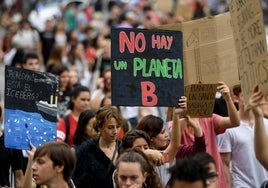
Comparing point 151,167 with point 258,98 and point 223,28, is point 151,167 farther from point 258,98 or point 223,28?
point 223,28

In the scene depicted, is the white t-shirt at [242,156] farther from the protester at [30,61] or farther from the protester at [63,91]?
the protester at [30,61]

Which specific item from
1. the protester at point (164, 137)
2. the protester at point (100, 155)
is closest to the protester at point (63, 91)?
the protester at point (100, 155)

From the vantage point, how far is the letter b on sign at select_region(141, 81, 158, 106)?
10.9m

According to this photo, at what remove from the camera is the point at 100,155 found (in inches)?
444

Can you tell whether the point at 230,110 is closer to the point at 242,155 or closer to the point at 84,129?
the point at 242,155

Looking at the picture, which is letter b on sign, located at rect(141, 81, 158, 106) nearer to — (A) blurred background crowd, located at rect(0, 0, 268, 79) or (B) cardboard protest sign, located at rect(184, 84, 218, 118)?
(B) cardboard protest sign, located at rect(184, 84, 218, 118)

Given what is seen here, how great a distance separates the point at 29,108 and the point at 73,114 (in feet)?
10.8

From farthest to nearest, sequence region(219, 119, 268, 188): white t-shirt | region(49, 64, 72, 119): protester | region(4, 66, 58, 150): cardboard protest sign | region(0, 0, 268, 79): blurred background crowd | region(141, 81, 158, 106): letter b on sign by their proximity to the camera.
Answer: region(0, 0, 268, 79): blurred background crowd
region(49, 64, 72, 119): protester
region(219, 119, 268, 188): white t-shirt
region(141, 81, 158, 106): letter b on sign
region(4, 66, 58, 150): cardboard protest sign

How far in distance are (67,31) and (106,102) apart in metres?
13.9

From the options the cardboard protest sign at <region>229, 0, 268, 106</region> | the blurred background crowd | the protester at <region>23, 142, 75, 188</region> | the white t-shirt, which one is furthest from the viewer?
the blurred background crowd

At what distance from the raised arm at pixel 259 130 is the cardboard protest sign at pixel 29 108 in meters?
1.93

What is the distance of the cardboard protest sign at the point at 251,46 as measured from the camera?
9.77 metres

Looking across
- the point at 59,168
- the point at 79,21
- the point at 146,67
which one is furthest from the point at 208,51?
the point at 79,21

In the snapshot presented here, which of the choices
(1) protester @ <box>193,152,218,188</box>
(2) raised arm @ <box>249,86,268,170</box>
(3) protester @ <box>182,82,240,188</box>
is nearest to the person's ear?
(1) protester @ <box>193,152,218,188</box>
